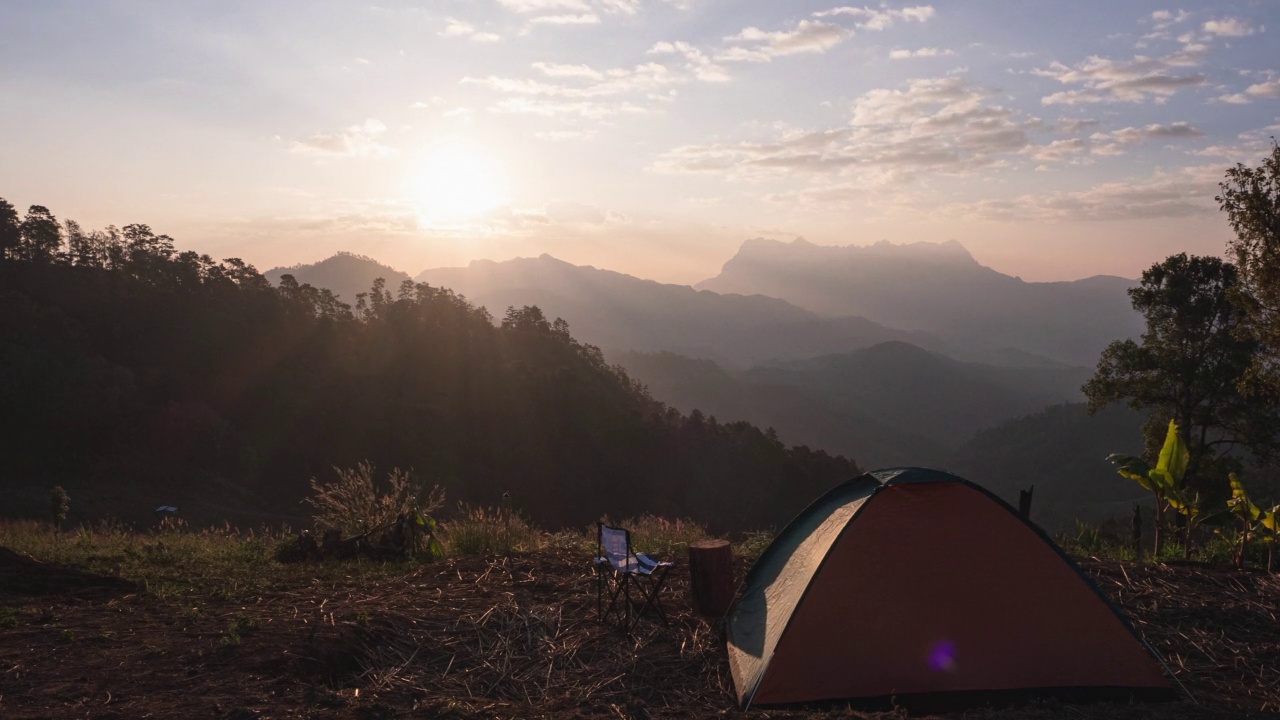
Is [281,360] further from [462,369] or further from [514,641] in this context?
[514,641]

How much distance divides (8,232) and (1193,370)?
62.3 meters

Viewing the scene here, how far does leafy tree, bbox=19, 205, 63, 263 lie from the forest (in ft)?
0.41

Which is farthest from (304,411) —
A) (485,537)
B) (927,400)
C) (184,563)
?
(927,400)

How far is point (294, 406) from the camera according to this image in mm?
52594

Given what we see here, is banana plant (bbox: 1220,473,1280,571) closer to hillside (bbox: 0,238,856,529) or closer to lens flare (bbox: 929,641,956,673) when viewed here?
lens flare (bbox: 929,641,956,673)

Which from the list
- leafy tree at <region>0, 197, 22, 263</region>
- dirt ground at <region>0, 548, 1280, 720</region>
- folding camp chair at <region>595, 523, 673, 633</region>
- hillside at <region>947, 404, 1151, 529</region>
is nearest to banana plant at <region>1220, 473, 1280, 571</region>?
dirt ground at <region>0, 548, 1280, 720</region>

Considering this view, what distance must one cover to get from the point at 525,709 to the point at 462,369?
5840 centimetres

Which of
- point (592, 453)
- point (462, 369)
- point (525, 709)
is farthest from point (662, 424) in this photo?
point (525, 709)

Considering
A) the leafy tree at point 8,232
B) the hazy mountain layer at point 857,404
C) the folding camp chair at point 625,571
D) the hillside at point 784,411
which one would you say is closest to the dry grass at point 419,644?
the folding camp chair at point 625,571

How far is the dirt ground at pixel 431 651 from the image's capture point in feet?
17.2

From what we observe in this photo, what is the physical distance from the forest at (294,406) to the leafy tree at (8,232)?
0.09 m

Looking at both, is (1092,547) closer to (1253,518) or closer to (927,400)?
(1253,518)

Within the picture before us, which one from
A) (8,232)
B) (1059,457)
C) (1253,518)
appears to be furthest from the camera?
(1059,457)

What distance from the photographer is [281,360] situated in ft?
180
